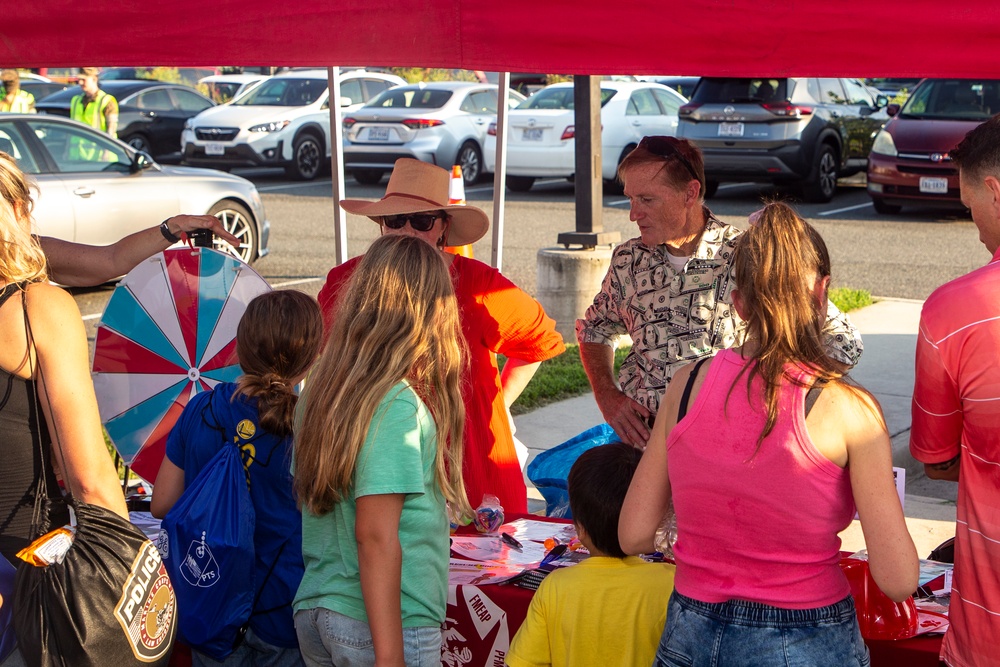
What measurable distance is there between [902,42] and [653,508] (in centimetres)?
145

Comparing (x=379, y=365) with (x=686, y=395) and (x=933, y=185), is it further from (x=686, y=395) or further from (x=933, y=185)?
(x=933, y=185)

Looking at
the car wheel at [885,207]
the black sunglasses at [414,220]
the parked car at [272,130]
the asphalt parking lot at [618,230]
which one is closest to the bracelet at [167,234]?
the black sunglasses at [414,220]

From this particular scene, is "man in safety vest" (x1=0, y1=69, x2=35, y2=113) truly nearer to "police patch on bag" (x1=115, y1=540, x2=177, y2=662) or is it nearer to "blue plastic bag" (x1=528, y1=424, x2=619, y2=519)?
"blue plastic bag" (x1=528, y1=424, x2=619, y2=519)

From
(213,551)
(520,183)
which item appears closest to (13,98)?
(520,183)

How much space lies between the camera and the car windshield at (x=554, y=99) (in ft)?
54.2

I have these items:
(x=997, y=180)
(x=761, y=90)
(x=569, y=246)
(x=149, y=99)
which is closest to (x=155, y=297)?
(x=997, y=180)

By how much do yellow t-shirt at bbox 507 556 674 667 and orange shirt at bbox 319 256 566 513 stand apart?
1185 millimetres

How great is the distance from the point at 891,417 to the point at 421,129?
11620mm

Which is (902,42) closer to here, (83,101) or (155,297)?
(155,297)

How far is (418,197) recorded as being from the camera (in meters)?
3.76

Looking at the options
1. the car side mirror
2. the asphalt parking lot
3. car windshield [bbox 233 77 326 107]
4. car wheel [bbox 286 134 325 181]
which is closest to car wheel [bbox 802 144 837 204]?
the asphalt parking lot

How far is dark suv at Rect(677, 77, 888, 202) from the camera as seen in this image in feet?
47.5

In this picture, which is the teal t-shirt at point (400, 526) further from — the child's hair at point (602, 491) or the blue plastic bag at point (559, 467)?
the blue plastic bag at point (559, 467)

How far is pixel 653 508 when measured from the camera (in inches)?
90.4
